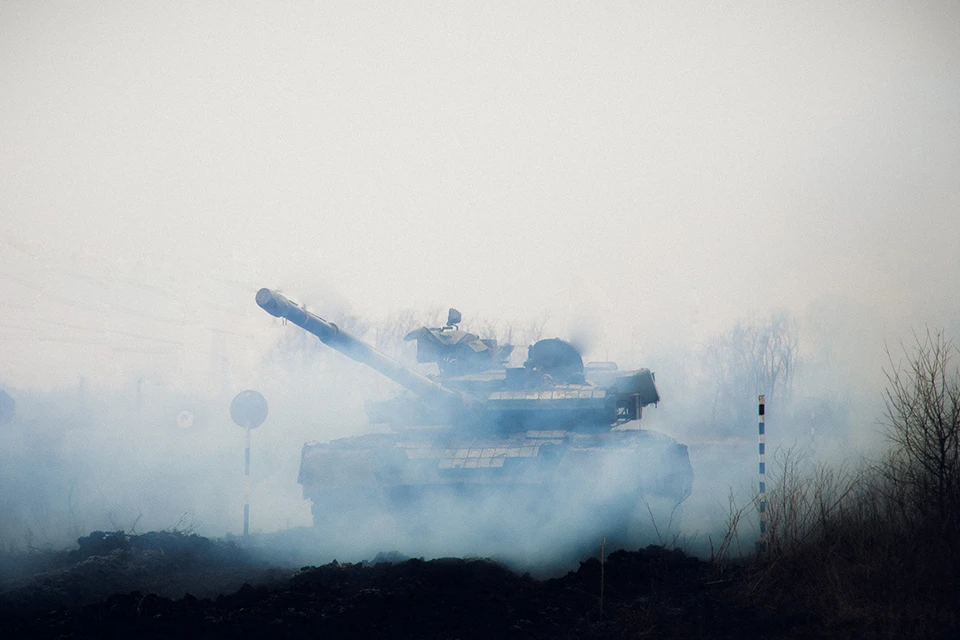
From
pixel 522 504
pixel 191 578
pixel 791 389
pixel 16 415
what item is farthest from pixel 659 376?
pixel 191 578

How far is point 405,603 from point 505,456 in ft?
14.8

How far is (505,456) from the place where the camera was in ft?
38.9

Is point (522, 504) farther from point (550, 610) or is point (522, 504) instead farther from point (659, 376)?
point (659, 376)

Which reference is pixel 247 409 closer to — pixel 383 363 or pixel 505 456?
pixel 383 363

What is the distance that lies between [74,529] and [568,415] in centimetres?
816

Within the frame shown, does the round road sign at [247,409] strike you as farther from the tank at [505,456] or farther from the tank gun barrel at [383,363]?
the tank gun barrel at [383,363]

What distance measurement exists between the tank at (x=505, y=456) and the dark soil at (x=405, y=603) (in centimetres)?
185

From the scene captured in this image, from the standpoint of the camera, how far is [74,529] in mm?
14680

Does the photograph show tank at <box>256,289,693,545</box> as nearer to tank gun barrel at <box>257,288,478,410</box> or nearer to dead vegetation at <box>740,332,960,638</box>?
tank gun barrel at <box>257,288,478,410</box>

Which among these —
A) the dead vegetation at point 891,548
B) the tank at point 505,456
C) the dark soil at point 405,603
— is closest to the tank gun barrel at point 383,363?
the tank at point 505,456

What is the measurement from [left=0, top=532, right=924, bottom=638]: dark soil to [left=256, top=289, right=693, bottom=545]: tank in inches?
73.0

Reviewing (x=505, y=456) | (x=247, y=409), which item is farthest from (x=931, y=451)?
(x=247, y=409)

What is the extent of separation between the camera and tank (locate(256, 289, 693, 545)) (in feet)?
38.5

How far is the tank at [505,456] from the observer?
38.5ft
